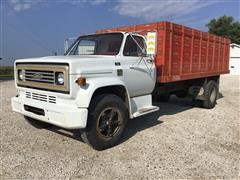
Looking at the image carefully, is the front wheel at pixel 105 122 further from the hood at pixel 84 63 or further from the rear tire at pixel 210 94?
the rear tire at pixel 210 94

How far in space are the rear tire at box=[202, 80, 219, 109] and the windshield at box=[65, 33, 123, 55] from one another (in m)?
4.43

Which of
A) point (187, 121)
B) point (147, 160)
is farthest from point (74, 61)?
point (187, 121)

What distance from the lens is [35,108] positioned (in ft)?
15.3

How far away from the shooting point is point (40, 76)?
4.53 m

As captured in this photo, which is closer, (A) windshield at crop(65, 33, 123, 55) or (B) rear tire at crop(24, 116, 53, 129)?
(A) windshield at crop(65, 33, 123, 55)

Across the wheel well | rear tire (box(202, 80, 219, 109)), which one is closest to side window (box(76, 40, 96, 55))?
the wheel well

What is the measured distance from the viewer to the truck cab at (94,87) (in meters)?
4.12

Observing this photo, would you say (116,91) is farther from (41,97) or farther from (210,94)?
(210,94)

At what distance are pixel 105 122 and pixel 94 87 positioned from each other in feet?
2.61

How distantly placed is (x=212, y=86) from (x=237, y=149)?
4.29 metres

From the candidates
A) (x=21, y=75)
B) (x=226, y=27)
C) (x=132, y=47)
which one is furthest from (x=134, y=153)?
(x=226, y=27)

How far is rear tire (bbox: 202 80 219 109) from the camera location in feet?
27.9

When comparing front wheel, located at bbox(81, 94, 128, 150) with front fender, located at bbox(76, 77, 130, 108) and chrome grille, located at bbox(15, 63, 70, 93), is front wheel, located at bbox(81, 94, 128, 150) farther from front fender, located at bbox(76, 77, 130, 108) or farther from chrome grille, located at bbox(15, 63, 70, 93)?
chrome grille, located at bbox(15, 63, 70, 93)

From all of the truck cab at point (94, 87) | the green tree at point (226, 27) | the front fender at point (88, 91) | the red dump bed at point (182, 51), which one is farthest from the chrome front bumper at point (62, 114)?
the green tree at point (226, 27)
